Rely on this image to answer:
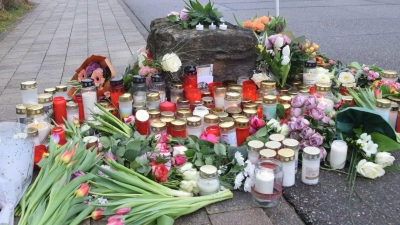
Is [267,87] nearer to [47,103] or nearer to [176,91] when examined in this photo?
[176,91]

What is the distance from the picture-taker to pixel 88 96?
3.00m

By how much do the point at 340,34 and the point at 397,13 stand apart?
2739 millimetres

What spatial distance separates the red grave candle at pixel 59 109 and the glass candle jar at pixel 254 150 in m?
1.39

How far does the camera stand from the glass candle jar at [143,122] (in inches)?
104

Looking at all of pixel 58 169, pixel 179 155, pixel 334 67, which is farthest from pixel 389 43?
pixel 58 169

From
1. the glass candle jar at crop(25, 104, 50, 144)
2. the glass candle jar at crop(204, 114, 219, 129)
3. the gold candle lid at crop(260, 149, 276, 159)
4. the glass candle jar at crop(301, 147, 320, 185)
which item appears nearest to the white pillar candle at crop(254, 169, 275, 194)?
the gold candle lid at crop(260, 149, 276, 159)

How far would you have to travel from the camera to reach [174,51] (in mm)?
3242

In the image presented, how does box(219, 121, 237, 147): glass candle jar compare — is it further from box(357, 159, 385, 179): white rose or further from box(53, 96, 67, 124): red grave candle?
box(53, 96, 67, 124): red grave candle

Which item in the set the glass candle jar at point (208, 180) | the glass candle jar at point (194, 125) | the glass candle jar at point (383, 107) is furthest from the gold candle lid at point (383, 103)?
the glass candle jar at point (208, 180)

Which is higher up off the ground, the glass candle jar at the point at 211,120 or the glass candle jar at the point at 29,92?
the glass candle jar at the point at 29,92

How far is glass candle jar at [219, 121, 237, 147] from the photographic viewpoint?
2.45 meters

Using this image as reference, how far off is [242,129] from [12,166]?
1.22m

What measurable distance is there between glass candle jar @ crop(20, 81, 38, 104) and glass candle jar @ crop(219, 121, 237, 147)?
139cm

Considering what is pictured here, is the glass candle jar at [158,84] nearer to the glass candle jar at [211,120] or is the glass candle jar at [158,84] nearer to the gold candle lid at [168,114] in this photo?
the gold candle lid at [168,114]
